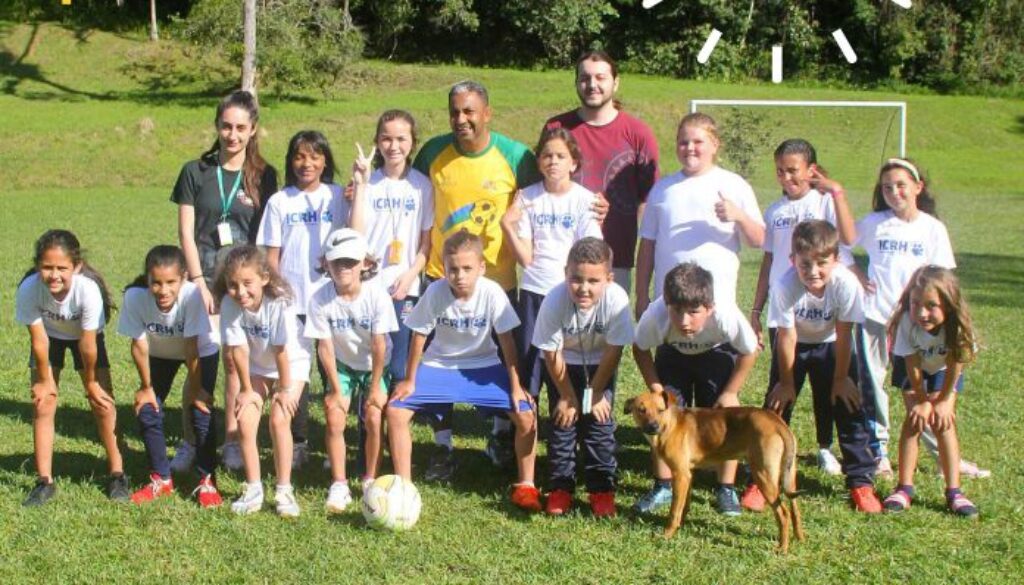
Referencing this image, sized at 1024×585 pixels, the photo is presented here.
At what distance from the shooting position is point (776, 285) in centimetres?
532

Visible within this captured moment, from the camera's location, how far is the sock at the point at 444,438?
5.93 meters

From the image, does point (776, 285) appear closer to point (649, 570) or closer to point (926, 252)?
point (926, 252)

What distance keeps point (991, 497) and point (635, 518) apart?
5.89ft

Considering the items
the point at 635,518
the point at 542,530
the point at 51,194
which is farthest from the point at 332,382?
the point at 51,194

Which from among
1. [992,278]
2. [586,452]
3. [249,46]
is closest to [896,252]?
[586,452]

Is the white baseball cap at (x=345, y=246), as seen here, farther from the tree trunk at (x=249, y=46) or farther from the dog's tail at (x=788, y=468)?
the tree trunk at (x=249, y=46)

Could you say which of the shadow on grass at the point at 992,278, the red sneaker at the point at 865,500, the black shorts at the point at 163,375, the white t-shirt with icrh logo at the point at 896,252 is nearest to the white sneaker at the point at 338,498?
the black shorts at the point at 163,375

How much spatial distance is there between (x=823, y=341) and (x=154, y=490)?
3.46m

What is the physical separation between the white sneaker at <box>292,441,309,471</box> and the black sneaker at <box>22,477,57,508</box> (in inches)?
48.7

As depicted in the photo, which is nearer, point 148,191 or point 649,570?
point 649,570

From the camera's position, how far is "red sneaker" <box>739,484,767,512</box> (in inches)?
200

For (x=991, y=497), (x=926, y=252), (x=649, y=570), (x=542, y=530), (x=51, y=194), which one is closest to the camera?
(x=649, y=570)

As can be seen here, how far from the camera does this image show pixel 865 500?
5078 millimetres

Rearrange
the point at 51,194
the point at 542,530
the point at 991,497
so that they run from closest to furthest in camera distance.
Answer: the point at 542,530 < the point at 991,497 < the point at 51,194
